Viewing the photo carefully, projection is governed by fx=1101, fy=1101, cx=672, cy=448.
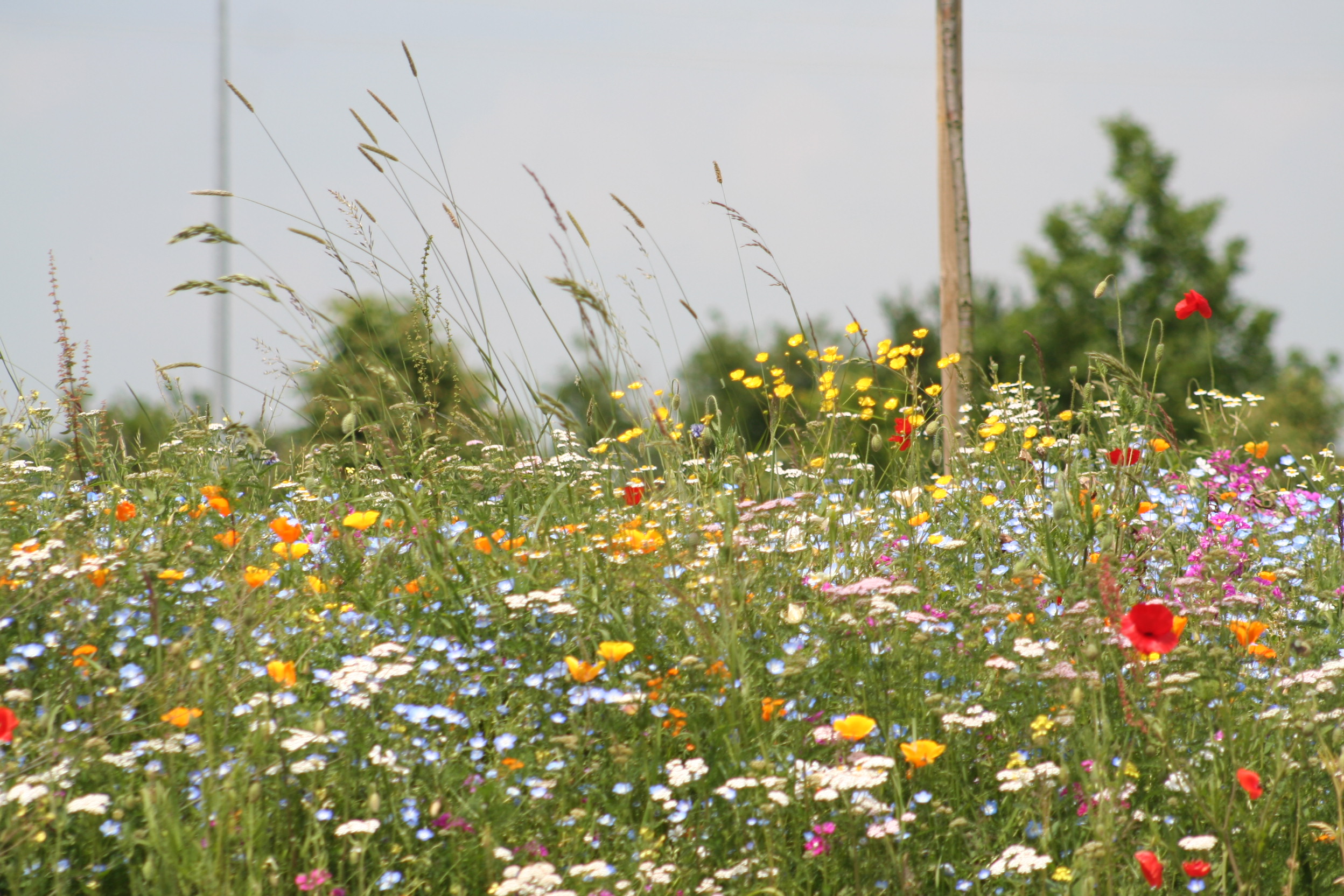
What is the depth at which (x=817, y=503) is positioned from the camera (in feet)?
11.8

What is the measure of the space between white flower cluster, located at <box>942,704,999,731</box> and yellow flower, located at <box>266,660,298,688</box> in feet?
4.04

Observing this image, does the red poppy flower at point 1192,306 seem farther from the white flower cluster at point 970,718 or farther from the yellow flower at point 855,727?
the yellow flower at point 855,727

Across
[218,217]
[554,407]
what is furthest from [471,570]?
[218,217]

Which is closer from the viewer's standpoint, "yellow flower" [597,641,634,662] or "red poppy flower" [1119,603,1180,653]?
"red poppy flower" [1119,603,1180,653]

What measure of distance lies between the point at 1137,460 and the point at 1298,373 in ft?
111

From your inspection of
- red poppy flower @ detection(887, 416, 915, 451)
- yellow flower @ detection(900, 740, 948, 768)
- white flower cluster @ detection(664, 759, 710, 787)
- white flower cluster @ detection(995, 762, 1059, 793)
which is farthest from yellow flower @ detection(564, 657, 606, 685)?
red poppy flower @ detection(887, 416, 915, 451)

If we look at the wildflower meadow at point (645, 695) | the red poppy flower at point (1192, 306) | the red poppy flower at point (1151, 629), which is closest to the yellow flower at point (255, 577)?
the wildflower meadow at point (645, 695)

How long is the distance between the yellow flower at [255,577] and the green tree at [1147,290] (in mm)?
28687

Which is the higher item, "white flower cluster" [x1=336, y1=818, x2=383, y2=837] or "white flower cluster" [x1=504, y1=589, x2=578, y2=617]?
"white flower cluster" [x1=504, y1=589, x2=578, y2=617]

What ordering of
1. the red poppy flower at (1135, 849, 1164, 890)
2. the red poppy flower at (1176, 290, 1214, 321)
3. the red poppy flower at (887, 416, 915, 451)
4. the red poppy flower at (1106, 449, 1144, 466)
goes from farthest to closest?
the red poppy flower at (887, 416, 915, 451), the red poppy flower at (1176, 290, 1214, 321), the red poppy flower at (1106, 449, 1144, 466), the red poppy flower at (1135, 849, 1164, 890)

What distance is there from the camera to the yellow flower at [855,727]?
1.86 m

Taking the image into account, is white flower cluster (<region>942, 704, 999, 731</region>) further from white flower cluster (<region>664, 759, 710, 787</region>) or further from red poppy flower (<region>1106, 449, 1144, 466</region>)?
red poppy flower (<region>1106, 449, 1144, 466</region>)

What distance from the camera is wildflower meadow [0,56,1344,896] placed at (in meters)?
1.90

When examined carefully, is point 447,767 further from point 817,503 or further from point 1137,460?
point 1137,460
